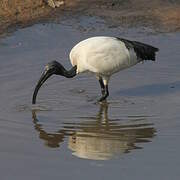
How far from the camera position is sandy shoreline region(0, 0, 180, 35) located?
13.9m

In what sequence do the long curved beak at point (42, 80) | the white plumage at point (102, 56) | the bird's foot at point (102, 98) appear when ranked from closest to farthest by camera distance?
the long curved beak at point (42, 80)
the white plumage at point (102, 56)
the bird's foot at point (102, 98)

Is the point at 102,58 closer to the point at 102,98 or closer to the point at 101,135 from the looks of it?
the point at 102,98

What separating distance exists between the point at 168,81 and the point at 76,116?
6.82ft

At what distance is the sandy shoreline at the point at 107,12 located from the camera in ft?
45.6

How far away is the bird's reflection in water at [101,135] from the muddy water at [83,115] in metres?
0.01

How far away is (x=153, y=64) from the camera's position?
11938mm

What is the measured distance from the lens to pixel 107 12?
14.5m

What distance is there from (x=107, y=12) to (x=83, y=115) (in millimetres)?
4943

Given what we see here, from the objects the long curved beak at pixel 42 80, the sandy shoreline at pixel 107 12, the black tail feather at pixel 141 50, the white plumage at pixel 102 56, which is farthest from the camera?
the sandy shoreline at pixel 107 12

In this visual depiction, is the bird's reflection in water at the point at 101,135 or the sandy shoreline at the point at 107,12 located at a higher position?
the sandy shoreline at the point at 107,12

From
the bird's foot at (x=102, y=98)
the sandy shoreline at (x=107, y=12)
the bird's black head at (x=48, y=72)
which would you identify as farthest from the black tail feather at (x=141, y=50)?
the sandy shoreline at (x=107, y=12)

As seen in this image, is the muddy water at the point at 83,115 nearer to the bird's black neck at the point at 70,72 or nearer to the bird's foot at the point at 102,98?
the bird's foot at the point at 102,98

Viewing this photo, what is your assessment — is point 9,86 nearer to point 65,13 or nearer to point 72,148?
point 72,148

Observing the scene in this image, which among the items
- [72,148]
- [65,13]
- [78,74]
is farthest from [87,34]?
[72,148]
